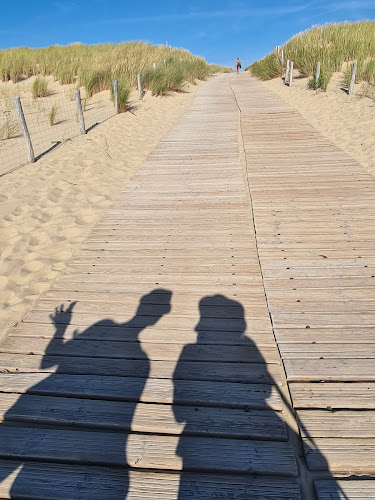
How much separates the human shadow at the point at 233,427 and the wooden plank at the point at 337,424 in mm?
52

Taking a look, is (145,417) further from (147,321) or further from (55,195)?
(55,195)

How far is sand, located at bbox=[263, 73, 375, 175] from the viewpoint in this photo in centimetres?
671

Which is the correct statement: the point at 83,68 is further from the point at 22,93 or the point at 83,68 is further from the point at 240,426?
the point at 240,426

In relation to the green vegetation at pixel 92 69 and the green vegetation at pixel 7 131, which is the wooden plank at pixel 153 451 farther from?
the green vegetation at pixel 92 69

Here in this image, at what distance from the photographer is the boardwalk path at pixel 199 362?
5.12ft

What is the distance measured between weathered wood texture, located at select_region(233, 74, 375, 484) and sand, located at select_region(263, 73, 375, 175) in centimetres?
89

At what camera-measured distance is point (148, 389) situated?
195 cm

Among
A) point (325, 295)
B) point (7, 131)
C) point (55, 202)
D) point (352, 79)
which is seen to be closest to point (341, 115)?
point (352, 79)

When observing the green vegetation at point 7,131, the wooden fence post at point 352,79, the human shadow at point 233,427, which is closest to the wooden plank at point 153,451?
the human shadow at point 233,427

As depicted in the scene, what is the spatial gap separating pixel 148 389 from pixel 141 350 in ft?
1.08

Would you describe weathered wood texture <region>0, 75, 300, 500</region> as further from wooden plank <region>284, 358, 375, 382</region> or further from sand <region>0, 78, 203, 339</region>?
sand <region>0, 78, 203, 339</region>

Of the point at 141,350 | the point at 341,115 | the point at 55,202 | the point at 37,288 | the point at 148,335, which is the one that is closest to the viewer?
the point at 141,350

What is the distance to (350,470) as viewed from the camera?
5.08 feet

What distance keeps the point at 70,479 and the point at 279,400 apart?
109 cm
